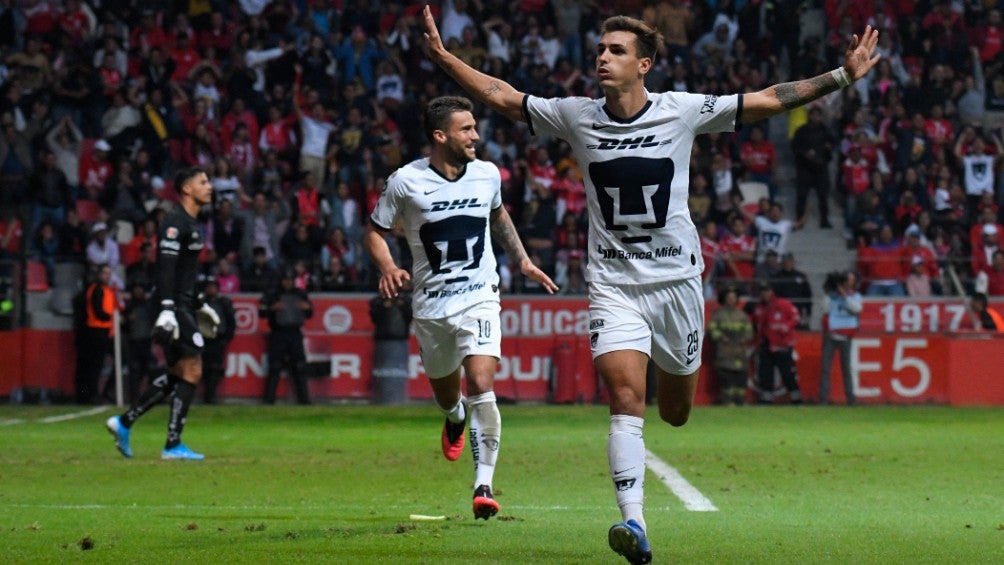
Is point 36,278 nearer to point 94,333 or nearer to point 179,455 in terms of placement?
point 94,333

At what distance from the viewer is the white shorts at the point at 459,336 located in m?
10.5

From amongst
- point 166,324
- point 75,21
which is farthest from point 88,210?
point 166,324

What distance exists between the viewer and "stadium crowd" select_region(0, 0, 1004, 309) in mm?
25609

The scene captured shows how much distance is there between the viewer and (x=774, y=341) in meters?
24.4

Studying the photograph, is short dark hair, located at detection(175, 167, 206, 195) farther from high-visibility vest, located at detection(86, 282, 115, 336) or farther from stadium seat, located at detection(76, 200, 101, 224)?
stadium seat, located at detection(76, 200, 101, 224)

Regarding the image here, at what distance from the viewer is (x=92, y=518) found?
985 cm

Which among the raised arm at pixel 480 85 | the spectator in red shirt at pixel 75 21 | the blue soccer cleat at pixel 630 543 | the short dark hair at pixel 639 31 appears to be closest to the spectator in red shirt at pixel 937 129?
the spectator in red shirt at pixel 75 21

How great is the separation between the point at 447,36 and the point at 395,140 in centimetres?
285

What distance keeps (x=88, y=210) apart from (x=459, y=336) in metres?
17.5

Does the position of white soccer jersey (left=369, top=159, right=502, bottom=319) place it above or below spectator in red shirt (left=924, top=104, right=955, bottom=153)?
below

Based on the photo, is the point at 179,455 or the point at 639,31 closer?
the point at 639,31

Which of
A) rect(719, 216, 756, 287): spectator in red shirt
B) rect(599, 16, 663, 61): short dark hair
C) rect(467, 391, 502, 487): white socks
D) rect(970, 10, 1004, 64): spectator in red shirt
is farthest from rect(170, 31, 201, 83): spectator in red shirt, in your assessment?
rect(599, 16, 663, 61): short dark hair

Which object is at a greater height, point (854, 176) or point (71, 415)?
point (854, 176)

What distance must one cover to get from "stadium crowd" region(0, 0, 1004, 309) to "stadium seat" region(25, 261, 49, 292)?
0.61 feet
